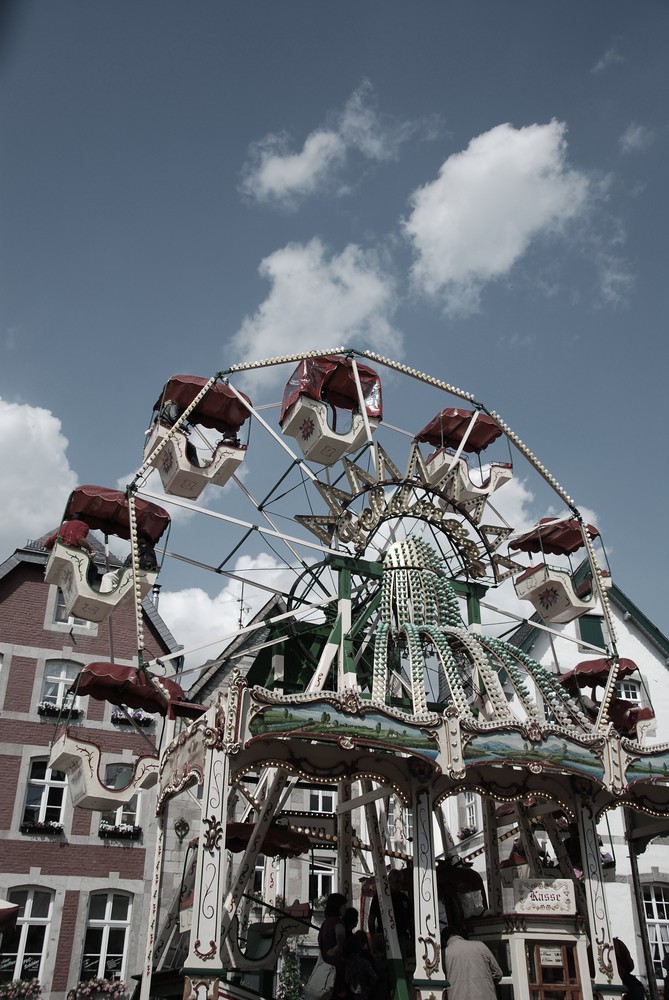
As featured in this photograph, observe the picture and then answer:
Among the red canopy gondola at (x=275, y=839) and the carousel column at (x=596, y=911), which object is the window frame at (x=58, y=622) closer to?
the red canopy gondola at (x=275, y=839)

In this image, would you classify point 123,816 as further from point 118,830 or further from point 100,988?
point 100,988

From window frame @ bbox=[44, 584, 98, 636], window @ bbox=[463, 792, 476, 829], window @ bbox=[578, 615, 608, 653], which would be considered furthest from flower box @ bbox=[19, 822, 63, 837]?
window @ bbox=[578, 615, 608, 653]

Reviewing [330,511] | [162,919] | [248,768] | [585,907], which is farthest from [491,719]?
[162,919]

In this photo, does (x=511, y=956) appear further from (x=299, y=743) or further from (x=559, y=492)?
(x=559, y=492)

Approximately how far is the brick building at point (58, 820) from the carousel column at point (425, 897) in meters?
10.0

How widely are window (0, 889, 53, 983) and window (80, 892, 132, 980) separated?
1107 mm

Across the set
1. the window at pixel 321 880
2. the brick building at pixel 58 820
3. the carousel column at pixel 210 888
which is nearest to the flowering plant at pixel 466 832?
the window at pixel 321 880

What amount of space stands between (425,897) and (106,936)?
525 inches

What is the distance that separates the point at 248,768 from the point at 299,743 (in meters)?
0.86

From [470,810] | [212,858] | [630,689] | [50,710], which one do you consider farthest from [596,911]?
[50,710]

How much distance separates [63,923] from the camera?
2222 centimetres

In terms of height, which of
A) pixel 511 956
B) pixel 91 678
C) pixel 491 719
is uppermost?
pixel 91 678

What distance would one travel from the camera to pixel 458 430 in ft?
67.8

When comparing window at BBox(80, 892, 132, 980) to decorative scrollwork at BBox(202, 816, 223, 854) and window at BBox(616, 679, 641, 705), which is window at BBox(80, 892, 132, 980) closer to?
decorative scrollwork at BBox(202, 816, 223, 854)
